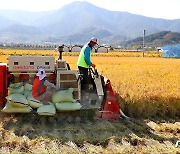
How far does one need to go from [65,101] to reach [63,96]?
0.14 metres

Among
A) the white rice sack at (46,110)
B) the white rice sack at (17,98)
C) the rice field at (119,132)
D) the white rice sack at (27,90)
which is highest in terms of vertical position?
the white rice sack at (27,90)

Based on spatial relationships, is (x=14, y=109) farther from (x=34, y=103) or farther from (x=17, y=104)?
(x=34, y=103)

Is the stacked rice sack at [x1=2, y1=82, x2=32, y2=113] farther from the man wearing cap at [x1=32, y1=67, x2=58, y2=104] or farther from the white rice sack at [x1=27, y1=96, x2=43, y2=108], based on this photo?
the man wearing cap at [x1=32, y1=67, x2=58, y2=104]

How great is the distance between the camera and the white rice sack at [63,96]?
8.70 meters

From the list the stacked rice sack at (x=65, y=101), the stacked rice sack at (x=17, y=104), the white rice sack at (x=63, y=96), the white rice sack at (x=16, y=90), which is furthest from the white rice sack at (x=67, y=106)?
the white rice sack at (x=16, y=90)

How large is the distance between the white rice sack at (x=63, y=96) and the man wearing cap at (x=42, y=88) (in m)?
0.23

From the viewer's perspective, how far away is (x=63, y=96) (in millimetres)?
8695

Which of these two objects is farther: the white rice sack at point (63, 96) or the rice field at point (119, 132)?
the white rice sack at point (63, 96)

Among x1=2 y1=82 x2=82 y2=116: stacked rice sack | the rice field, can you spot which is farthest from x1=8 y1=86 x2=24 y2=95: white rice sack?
the rice field

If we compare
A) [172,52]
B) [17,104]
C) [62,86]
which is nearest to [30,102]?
[17,104]

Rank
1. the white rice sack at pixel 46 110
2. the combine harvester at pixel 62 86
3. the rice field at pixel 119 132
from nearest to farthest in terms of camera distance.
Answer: the rice field at pixel 119 132, the white rice sack at pixel 46 110, the combine harvester at pixel 62 86

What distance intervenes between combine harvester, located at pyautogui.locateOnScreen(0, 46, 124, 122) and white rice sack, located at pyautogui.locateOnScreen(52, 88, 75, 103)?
0.62 ft

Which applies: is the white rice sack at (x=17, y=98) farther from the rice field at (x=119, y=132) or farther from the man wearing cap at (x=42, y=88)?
the rice field at (x=119, y=132)

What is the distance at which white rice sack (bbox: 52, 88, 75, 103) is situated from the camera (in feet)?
28.5
